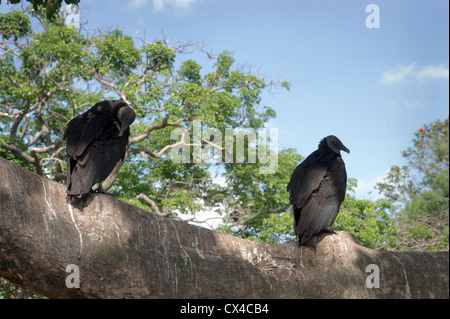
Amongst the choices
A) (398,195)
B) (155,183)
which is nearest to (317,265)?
(155,183)

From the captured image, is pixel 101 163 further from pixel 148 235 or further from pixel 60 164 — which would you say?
pixel 60 164

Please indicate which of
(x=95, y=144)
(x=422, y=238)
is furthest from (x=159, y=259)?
(x=422, y=238)

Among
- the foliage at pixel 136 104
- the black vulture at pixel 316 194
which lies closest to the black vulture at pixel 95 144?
the black vulture at pixel 316 194

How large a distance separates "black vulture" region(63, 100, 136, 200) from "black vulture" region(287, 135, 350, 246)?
5.32ft

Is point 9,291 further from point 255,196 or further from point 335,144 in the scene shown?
point 335,144

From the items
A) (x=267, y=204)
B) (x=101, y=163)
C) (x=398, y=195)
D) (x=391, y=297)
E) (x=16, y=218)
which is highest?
(x=398, y=195)

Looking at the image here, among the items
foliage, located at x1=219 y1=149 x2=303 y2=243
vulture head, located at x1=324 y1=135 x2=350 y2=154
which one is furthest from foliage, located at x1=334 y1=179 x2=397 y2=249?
vulture head, located at x1=324 y1=135 x2=350 y2=154

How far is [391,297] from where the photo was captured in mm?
3977

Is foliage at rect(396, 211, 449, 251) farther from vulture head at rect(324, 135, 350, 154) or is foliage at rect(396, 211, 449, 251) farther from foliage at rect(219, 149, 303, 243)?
vulture head at rect(324, 135, 350, 154)

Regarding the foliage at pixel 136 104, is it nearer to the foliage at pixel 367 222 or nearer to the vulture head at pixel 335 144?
the foliage at pixel 367 222

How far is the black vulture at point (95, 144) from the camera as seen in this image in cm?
359

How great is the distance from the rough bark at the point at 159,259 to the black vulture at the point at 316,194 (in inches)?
5.3

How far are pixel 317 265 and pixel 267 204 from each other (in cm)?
716

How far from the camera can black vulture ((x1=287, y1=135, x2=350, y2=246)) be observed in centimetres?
415
